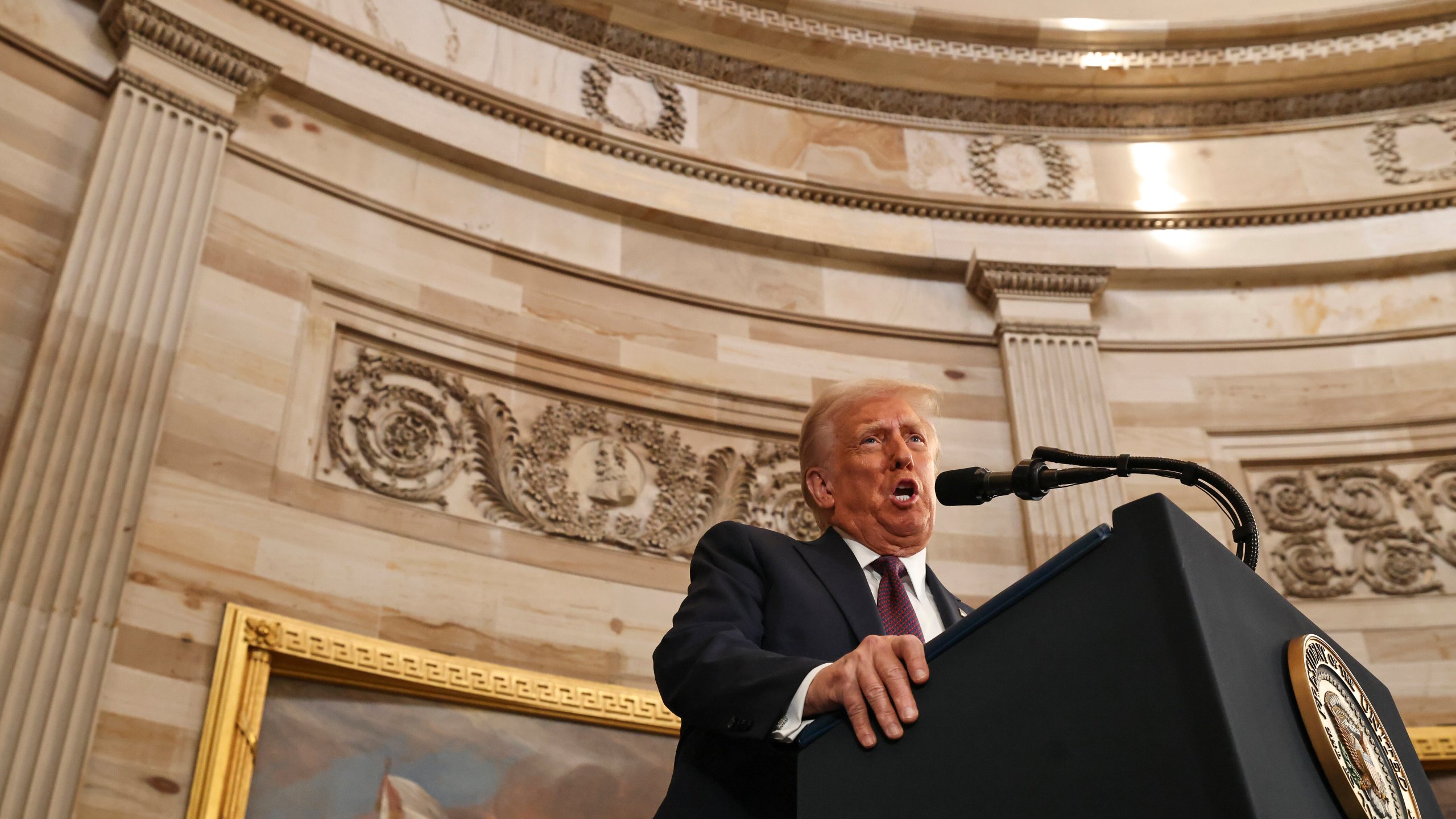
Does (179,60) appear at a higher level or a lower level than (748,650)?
higher

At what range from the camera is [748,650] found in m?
2.18

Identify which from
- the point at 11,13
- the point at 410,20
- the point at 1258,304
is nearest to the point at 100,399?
the point at 11,13

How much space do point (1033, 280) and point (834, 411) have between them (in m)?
4.87

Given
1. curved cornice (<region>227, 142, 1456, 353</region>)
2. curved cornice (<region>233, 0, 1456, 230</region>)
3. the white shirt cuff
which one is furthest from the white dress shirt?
curved cornice (<region>233, 0, 1456, 230</region>)

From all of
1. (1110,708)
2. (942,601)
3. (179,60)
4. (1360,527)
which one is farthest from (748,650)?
(1360,527)

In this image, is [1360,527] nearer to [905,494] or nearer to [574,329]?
[574,329]

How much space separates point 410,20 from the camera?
23.5 feet

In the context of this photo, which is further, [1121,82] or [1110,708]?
[1121,82]

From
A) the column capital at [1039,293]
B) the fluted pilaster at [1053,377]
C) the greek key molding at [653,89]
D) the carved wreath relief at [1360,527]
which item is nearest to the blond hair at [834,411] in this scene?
the fluted pilaster at [1053,377]

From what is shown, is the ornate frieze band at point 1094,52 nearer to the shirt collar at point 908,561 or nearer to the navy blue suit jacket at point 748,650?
the shirt collar at point 908,561

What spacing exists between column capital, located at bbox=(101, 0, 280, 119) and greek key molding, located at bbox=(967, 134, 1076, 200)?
4505mm

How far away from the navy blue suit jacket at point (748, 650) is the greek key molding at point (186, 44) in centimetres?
441

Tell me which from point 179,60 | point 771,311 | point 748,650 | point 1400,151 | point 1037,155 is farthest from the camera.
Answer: point 1037,155

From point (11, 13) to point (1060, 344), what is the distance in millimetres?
5615
